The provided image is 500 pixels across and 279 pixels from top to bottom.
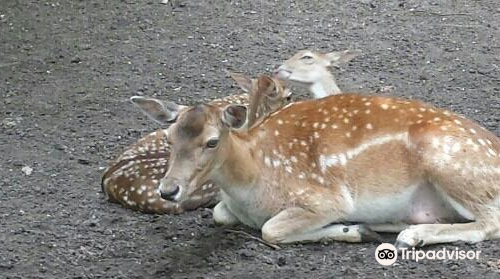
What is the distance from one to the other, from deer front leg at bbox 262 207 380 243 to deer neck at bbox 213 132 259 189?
23 centimetres

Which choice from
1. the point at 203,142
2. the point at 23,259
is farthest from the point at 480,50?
the point at 23,259

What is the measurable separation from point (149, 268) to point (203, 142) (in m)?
0.62

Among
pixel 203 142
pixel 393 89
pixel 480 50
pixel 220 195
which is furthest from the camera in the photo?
pixel 480 50

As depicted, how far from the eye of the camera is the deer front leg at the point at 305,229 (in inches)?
207

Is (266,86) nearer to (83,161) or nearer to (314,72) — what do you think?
(314,72)

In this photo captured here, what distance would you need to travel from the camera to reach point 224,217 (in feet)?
18.1

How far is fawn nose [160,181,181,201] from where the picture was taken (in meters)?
4.93

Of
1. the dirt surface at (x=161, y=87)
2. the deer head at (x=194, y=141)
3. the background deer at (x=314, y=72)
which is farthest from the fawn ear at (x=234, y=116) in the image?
the background deer at (x=314, y=72)

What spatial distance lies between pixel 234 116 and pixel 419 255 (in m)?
1.05

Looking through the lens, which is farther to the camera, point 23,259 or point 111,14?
point 111,14

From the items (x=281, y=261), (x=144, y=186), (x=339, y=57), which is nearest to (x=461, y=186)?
(x=281, y=261)

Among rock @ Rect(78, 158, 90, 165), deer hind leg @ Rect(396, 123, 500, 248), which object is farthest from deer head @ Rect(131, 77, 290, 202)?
rock @ Rect(78, 158, 90, 165)

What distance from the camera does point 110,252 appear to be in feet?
17.3

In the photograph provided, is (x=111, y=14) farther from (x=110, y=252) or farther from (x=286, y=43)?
(x=110, y=252)
